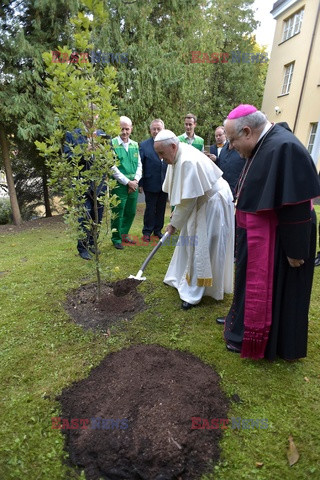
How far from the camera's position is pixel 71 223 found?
312 centimetres

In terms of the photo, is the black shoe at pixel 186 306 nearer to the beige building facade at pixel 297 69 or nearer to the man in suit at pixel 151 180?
the man in suit at pixel 151 180

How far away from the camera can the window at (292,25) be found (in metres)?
13.8

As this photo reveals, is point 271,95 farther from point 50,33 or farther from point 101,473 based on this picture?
point 101,473

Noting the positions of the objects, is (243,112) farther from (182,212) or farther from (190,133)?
(190,133)

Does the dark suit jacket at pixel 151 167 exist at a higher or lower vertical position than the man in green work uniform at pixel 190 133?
lower

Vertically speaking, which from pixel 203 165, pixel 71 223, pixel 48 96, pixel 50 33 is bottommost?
pixel 71 223

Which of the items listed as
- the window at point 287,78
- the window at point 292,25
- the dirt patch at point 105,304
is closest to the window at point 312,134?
the window at point 287,78

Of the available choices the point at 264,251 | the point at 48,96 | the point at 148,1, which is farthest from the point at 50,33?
the point at 264,251

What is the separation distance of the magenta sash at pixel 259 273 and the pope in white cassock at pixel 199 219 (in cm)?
85

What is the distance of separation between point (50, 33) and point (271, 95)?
12.3 m

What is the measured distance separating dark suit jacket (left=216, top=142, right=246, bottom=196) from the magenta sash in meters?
2.74

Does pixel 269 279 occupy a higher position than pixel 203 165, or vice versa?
pixel 203 165

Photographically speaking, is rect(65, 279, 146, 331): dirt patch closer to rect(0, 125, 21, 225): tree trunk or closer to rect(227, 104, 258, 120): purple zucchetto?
rect(227, 104, 258, 120): purple zucchetto

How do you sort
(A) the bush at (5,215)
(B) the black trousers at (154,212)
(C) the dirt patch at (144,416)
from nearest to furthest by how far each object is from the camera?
(C) the dirt patch at (144,416)
(B) the black trousers at (154,212)
(A) the bush at (5,215)
